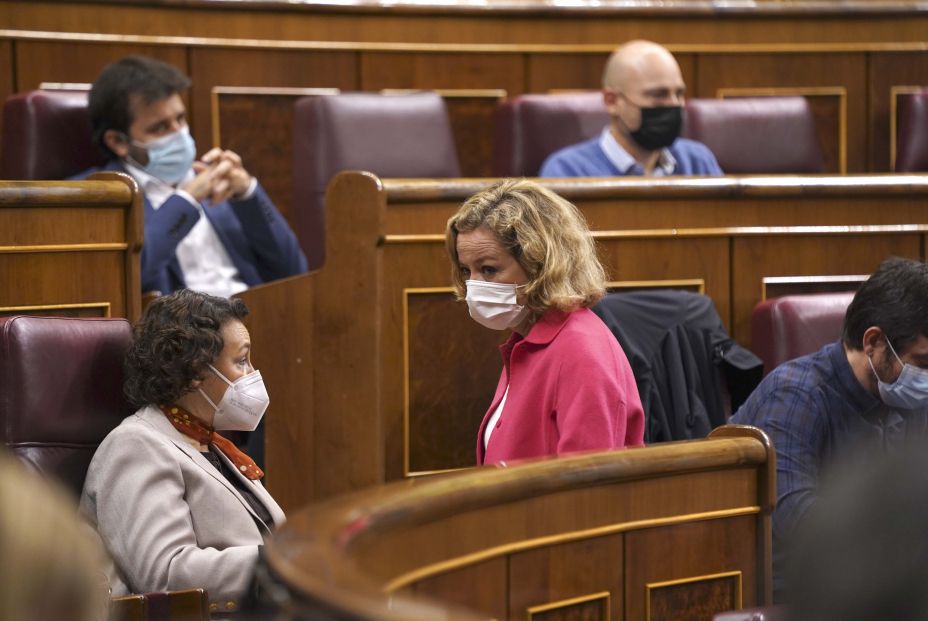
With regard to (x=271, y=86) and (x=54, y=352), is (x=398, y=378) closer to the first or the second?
(x=54, y=352)

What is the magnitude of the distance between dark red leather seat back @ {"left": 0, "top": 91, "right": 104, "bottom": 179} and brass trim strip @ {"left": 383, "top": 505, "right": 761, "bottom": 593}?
4.08 feet

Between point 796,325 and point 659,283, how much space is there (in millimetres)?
193

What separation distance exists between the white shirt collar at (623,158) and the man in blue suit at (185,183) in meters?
0.55

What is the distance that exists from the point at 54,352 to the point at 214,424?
0.18 meters

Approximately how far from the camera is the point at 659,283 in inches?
75.7

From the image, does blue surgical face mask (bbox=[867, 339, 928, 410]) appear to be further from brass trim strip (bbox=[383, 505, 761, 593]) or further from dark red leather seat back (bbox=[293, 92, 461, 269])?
dark red leather seat back (bbox=[293, 92, 461, 269])

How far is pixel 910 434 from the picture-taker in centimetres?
157

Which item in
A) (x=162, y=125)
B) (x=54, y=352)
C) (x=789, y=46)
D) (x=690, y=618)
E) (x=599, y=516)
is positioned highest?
(x=789, y=46)

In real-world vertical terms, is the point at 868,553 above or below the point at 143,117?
below

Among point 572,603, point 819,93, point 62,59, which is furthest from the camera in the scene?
point 819,93

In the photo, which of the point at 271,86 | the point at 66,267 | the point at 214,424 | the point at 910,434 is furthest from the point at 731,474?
the point at 271,86

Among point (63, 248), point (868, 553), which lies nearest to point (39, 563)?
point (868, 553)

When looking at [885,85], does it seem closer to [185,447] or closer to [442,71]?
[442,71]

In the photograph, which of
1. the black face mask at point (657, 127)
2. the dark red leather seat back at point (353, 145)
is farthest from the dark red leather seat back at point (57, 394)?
the black face mask at point (657, 127)
